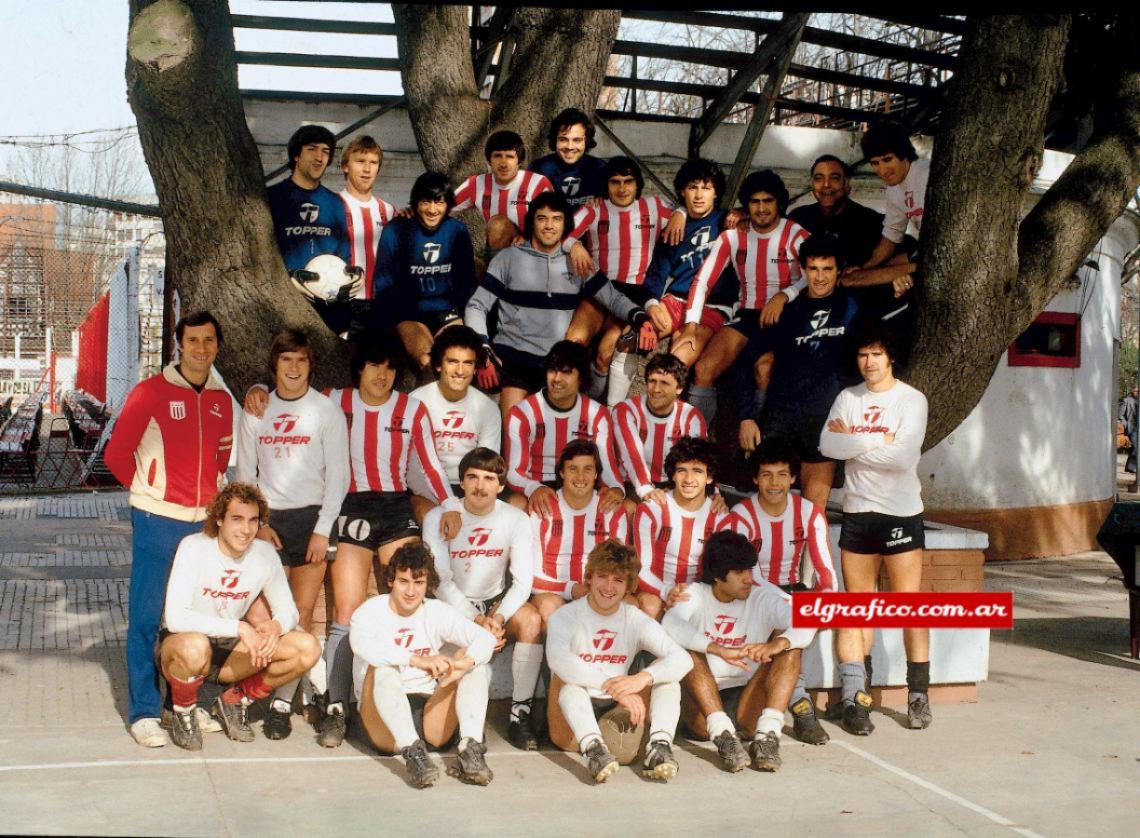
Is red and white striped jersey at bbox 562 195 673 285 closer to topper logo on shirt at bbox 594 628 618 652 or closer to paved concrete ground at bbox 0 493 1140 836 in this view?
topper logo on shirt at bbox 594 628 618 652

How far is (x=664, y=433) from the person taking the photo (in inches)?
265

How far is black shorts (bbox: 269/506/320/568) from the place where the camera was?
6.22 metres

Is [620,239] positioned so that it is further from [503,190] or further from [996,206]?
[996,206]

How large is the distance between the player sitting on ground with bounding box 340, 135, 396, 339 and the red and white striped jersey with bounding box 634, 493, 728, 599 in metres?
2.17

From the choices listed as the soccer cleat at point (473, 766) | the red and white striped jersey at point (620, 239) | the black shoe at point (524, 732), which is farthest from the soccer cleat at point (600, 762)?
the red and white striped jersey at point (620, 239)

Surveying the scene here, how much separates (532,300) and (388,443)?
1.42 m

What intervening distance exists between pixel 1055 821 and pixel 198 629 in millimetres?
3761

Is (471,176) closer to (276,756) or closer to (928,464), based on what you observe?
(276,756)

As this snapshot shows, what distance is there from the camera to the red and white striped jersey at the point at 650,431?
6699 millimetres

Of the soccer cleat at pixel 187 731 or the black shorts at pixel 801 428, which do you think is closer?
the soccer cleat at pixel 187 731

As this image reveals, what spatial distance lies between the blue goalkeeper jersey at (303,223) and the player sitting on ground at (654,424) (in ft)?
6.54

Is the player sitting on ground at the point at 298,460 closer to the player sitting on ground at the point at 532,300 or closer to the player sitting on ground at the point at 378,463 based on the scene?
the player sitting on ground at the point at 378,463

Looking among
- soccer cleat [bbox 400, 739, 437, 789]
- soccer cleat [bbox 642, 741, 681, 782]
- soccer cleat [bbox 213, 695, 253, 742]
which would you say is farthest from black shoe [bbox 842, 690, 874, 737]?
soccer cleat [bbox 213, 695, 253, 742]

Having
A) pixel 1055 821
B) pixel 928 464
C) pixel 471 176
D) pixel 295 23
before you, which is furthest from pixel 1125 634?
pixel 295 23
